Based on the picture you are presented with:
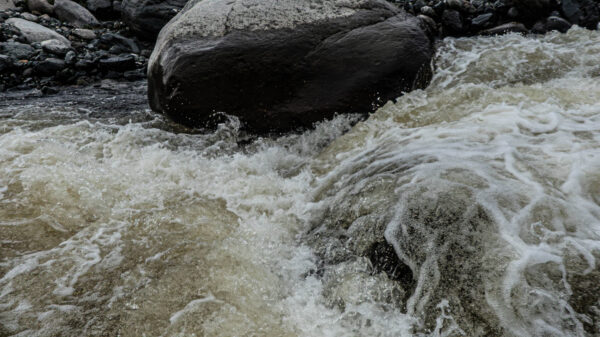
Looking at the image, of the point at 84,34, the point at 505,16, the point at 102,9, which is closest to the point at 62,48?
the point at 84,34

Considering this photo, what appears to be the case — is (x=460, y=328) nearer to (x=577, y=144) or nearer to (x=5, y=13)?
(x=577, y=144)

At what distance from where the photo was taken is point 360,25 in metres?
4.52

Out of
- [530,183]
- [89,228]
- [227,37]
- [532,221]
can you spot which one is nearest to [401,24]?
[227,37]

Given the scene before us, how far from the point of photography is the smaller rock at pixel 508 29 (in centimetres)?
659

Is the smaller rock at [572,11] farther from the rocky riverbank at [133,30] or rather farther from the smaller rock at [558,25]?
the smaller rock at [558,25]

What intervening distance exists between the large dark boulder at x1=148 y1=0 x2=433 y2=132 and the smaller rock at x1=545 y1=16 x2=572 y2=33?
3477mm

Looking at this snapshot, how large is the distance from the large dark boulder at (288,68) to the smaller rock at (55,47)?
4.24 m

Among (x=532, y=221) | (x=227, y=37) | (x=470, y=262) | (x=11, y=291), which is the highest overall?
(x=227, y=37)

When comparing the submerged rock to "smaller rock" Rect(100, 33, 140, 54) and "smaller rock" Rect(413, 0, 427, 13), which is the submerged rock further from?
"smaller rock" Rect(413, 0, 427, 13)

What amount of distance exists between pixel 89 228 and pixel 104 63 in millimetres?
5170

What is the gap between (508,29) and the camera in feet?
21.7

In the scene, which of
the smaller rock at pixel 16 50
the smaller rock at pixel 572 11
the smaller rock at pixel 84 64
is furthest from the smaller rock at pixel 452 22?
the smaller rock at pixel 16 50

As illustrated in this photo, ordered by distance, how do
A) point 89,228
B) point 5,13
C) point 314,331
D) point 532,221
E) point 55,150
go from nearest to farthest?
point 314,331 → point 532,221 → point 89,228 → point 55,150 → point 5,13

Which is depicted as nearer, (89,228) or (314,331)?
(314,331)
